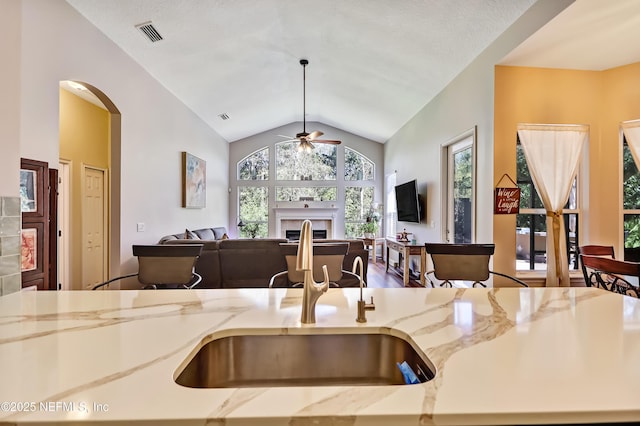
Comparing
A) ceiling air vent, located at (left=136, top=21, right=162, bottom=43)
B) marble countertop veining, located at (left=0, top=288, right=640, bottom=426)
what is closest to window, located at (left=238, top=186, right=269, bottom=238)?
ceiling air vent, located at (left=136, top=21, right=162, bottom=43)

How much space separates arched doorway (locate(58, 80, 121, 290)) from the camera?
12.9 ft

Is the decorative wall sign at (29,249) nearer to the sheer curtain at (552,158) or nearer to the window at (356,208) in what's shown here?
the sheer curtain at (552,158)

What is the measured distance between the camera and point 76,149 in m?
4.71

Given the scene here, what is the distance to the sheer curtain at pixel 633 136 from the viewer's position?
11.9 ft

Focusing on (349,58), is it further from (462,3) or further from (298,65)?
(462,3)

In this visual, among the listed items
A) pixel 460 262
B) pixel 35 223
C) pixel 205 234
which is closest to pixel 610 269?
pixel 460 262

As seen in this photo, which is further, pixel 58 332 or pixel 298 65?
pixel 298 65

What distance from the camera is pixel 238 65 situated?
5047mm

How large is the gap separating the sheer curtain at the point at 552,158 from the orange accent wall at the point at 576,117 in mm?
107

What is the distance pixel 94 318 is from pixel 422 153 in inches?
223

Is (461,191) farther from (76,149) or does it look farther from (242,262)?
(76,149)

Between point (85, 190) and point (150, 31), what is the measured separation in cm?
255

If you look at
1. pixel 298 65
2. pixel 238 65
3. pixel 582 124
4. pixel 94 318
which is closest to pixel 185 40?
pixel 238 65

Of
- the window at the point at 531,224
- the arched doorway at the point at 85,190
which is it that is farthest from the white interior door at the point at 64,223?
the window at the point at 531,224
